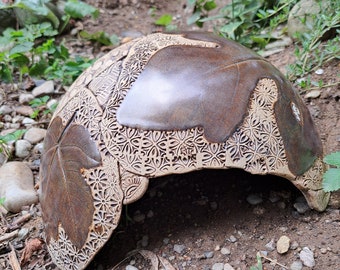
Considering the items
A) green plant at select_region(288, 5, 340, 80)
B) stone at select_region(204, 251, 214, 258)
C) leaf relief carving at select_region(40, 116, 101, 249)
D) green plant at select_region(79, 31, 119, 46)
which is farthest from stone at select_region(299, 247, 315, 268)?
green plant at select_region(79, 31, 119, 46)

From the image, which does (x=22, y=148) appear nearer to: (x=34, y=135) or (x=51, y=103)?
(x=34, y=135)

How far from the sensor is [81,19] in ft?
11.7

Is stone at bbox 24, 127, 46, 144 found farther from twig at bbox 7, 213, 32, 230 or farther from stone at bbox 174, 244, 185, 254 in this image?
stone at bbox 174, 244, 185, 254

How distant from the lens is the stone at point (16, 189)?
1.99 m

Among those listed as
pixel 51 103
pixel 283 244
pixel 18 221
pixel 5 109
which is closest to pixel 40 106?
pixel 51 103

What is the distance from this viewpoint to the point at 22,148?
90.0 inches

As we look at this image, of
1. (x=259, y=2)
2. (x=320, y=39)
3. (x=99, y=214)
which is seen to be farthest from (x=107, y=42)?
(x=99, y=214)

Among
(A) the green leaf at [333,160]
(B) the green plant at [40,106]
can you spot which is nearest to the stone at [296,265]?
(A) the green leaf at [333,160]

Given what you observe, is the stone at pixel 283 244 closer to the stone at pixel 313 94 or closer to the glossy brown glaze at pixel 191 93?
the glossy brown glaze at pixel 191 93

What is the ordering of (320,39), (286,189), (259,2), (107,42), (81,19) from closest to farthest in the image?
(286,189)
(320,39)
(259,2)
(107,42)
(81,19)

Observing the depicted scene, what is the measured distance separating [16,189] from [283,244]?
1.09 m

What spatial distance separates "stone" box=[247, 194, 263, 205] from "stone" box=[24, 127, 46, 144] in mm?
1102

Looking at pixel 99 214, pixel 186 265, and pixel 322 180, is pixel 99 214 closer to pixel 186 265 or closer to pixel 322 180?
pixel 186 265

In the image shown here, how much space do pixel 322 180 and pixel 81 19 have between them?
96.8 inches
